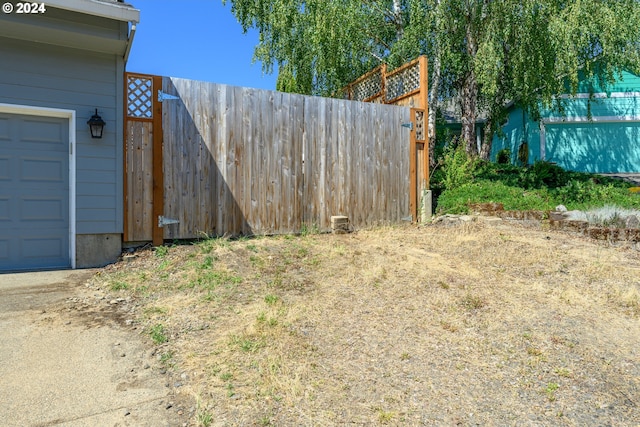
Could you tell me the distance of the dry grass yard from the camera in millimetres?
2131

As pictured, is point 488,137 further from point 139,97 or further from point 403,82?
point 139,97

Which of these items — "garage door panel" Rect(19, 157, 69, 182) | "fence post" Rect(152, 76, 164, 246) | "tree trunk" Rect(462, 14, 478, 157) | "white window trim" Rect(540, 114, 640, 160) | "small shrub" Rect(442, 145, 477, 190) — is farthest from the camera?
"white window trim" Rect(540, 114, 640, 160)

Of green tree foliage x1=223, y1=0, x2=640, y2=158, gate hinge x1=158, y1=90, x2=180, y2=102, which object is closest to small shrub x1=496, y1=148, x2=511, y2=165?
green tree foliage x1=223, y1=0, x2=640, y2=158

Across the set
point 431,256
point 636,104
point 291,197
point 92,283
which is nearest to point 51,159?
point 92,283

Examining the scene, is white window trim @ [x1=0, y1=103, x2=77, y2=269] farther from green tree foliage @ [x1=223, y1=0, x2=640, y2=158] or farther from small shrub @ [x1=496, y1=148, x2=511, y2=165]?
small shrub @ [x1=496, y1=148, x2=511, y2=165]

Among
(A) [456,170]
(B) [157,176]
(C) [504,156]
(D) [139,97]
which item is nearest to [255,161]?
(B) [157,176]

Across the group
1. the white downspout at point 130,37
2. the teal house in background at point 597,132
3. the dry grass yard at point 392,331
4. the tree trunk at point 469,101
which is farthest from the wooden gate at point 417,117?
the teal house in background at point 597,132

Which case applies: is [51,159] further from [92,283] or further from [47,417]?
[47,417]

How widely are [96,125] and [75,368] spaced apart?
3.35 meters

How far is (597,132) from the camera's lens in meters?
13.3

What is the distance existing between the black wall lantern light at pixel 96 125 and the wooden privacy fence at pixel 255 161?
310mm

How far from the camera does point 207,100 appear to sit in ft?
19.0

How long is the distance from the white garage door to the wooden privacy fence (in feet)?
2.48

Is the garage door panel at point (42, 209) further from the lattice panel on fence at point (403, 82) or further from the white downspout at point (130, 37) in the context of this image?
the lattice panel on fence at point (403, 82)
